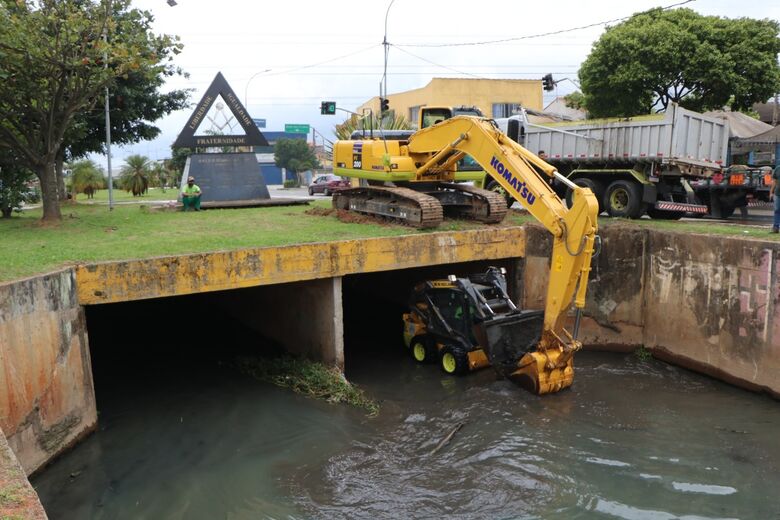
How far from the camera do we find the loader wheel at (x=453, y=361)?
11.7 m

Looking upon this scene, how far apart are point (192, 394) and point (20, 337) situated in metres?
3.40

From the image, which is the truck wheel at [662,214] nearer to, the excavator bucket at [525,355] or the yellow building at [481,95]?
the excavator bucket at [525,355]

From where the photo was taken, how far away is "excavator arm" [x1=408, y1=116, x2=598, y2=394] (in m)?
9.51

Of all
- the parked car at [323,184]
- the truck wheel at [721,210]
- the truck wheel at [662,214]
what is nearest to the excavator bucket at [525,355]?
the truck wheel at [662,214]

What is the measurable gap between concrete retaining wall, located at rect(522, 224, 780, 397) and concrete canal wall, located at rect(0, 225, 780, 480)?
0.07 ft

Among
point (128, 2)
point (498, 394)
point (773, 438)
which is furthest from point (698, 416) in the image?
point (128, 2)

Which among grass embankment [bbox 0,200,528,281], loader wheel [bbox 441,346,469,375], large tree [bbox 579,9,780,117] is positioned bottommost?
loader wheel [bbox 441,346,469,375]

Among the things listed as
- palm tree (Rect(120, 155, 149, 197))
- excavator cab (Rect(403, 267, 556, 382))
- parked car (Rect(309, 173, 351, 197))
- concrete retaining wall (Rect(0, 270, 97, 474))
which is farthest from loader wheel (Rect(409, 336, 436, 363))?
palm tree (Rect(120, 155, 149, 197))

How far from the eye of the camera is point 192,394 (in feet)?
36.0

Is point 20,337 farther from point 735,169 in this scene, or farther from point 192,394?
point 735,169

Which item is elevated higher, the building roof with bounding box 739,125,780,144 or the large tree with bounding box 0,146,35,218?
the building roof with bounding box 739,125,780,144

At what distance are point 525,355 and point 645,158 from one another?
6.35 metres

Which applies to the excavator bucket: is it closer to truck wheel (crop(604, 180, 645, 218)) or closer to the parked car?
truck wheel (crop(604, 180, 645, 218))

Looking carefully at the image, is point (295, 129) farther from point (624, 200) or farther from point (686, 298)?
point (686, 298)
